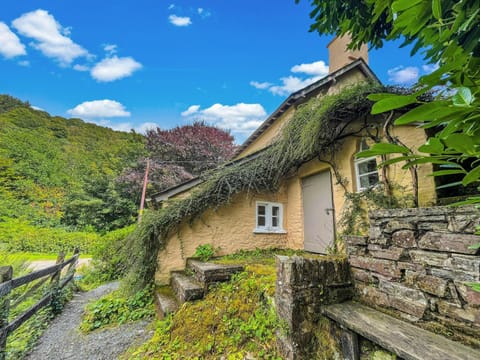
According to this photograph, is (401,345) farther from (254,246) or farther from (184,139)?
(184,139)

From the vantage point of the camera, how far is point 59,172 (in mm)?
17375

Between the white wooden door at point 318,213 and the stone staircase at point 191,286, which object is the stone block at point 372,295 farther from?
the white wooden door at point 318,213

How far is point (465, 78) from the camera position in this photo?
51cm

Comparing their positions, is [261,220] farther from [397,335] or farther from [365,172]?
[397,335]

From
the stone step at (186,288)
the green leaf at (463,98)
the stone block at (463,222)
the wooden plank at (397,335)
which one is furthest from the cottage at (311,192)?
the green leaf at (463,98)

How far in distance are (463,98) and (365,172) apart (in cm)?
484

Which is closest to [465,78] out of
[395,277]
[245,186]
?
[395,277]

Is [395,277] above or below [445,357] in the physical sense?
above

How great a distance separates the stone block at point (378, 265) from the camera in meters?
2.08

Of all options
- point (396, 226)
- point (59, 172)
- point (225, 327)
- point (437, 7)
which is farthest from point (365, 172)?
point (59, 172)

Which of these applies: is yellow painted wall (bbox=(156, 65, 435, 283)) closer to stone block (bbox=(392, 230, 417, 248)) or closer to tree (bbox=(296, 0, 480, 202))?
stone block (bbox=(392, 230, 417, 248))

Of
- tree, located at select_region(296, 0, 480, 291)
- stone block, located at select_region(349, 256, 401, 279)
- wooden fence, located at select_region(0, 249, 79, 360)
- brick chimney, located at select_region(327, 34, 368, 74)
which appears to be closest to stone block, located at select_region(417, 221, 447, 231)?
stone block, located at select_region(349, 256, 401, 279)

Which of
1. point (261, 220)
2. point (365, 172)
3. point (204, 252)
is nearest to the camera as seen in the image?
point (365, 172)

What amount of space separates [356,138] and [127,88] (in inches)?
716
